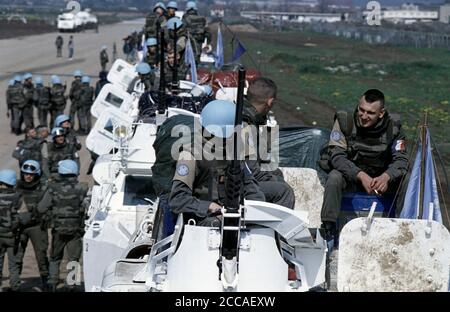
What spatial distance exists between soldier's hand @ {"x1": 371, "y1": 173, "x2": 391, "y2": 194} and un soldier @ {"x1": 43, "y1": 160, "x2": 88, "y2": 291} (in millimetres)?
4394

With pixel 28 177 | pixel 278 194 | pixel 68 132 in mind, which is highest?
pixel 278 194

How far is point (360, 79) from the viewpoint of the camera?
45.5 meters

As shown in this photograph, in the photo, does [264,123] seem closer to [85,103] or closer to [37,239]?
[37,239]

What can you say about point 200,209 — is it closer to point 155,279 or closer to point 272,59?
point 155,279

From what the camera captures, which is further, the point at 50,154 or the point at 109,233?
the point at 50,154

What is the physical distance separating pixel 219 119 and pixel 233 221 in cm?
90

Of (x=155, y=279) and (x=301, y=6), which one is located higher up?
(x=155, y=279)

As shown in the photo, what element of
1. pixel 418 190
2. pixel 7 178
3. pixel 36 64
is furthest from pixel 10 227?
pixel 36 64

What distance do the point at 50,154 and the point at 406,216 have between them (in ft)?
30.1

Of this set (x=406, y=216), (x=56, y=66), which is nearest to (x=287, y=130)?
(x=406, y=216)

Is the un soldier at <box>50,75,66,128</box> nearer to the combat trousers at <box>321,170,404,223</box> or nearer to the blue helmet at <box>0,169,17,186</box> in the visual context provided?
the blue helmet at <box>0,169,17,186</box>

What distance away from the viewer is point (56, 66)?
55.2m

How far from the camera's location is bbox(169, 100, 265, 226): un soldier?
6.91 metres

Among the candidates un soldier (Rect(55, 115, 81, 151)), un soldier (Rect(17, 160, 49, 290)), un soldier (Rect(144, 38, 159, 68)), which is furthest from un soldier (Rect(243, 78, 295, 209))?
un soldier (Rect(144, 38, 159, 68))
